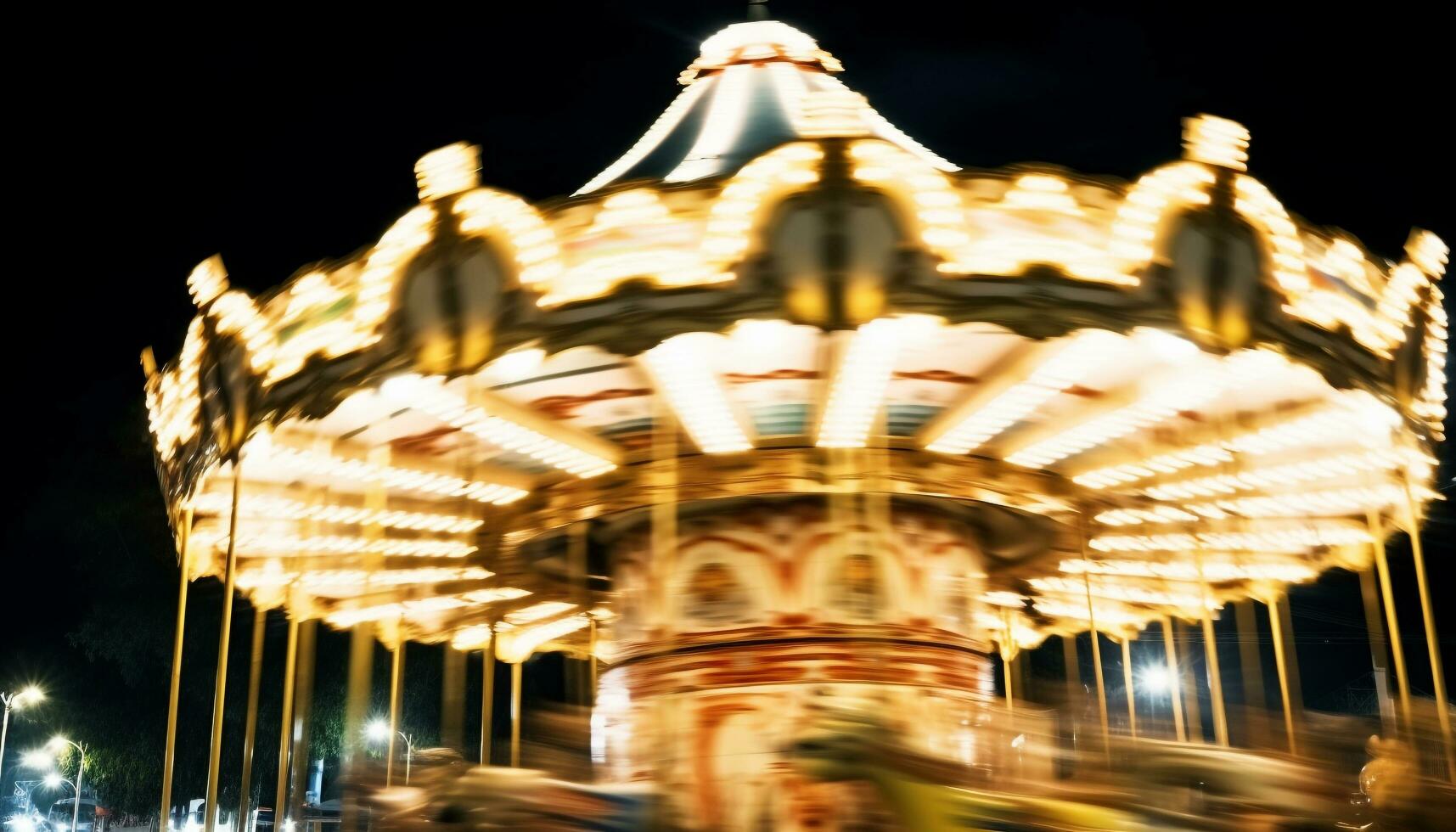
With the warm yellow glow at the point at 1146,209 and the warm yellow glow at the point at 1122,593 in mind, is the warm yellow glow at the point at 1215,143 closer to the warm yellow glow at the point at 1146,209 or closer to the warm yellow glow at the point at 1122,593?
the warm yellow glow at the point at 1146,209

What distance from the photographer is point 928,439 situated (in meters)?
7.61

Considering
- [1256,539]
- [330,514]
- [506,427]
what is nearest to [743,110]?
[506,427]

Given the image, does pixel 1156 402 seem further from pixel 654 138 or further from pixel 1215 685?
pixel 654 138

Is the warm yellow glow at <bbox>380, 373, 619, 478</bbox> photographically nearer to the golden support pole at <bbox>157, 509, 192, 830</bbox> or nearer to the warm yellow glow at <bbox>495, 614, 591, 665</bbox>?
the golden support pole at <bbox>157, 509, 192, 830</bbox>

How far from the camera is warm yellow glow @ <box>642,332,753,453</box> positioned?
586 cm

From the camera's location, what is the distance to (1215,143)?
5.35 metres

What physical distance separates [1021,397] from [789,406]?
124 cm

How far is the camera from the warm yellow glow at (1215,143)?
208 inches

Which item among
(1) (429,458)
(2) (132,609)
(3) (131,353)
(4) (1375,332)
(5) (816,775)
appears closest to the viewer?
(5) (816,775)

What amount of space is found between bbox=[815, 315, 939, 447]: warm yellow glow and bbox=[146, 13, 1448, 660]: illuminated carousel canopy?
0.03 metres

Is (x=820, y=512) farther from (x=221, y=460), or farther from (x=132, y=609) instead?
(x=132, y=609)

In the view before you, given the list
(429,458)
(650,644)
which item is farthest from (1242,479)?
(429,458)

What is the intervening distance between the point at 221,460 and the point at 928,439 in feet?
12.7

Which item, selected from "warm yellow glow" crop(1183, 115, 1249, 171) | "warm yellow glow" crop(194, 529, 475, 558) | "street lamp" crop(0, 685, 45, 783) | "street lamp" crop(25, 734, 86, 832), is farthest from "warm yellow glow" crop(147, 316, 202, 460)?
"street lamp" crop(0, 685, 45, 783)
